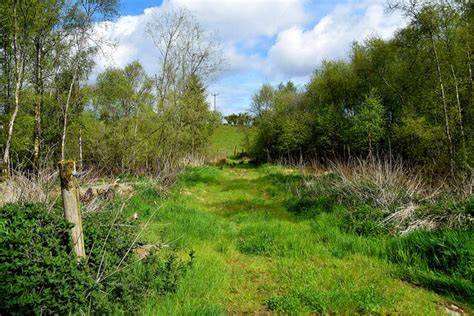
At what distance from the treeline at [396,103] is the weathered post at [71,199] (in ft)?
27.6

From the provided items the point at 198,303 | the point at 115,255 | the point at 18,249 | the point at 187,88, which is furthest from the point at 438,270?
the point at 187,88

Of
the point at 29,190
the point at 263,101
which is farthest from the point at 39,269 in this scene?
the point at 263,101

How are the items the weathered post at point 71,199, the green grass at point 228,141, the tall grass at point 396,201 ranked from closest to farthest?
the weathered post at point 71,199 → the tall grass at point 396,201 → the green grass at point 228,141

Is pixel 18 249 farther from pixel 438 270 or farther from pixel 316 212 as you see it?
pixel 316 212

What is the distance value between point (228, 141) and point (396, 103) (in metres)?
34.0

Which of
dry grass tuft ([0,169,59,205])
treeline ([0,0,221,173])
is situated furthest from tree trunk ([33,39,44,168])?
dry grass tuft ([0,169,59,205])

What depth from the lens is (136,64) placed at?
30.1 meters

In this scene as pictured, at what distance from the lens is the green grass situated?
36.3 metres

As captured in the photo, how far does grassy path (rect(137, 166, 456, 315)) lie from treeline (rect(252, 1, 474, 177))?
4464 millimetres

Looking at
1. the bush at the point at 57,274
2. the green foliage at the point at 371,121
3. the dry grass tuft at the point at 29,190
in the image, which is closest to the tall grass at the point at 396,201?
the bush at the point at 57,274

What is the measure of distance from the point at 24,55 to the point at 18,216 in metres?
12.5

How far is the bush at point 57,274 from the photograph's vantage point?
270 cm

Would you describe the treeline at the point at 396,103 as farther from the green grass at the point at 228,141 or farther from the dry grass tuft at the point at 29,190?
the dry grass tuft at the point at 29,190

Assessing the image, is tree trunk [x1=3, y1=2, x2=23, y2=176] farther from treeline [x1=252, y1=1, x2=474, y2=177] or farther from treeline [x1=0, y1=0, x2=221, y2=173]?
treeline [x1=252, y1=1, x2=474, y2=177]
